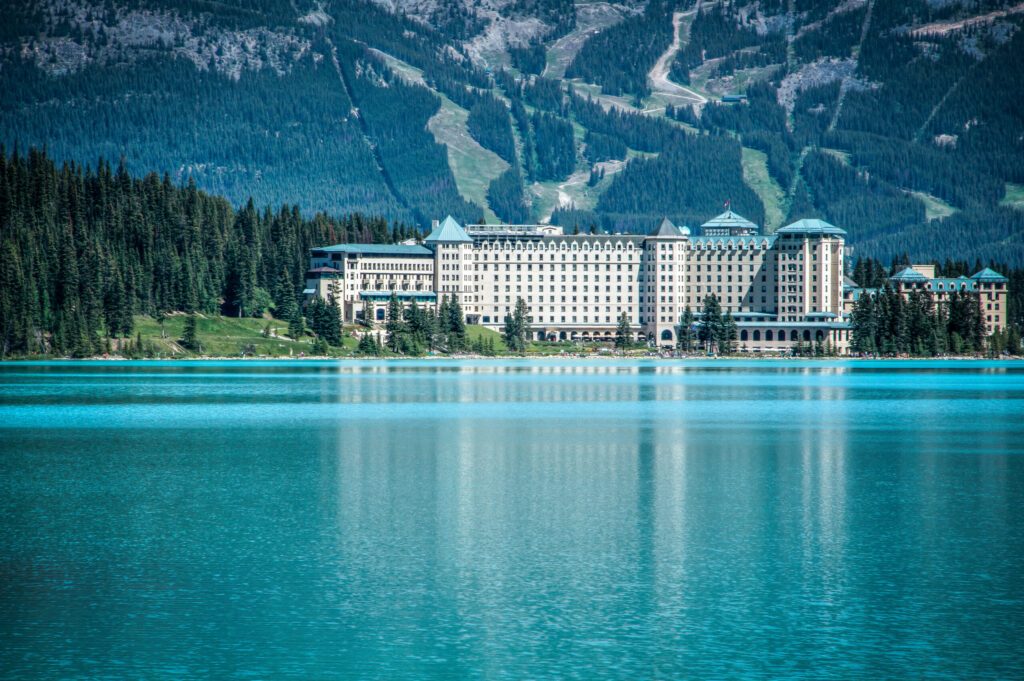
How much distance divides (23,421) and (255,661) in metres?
72.4

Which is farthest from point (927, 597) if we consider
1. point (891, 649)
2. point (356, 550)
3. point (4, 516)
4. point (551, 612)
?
point (4, 516)

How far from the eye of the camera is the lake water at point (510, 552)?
32.4 m

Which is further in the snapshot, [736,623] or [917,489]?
[917,489]

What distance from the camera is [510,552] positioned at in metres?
43.8

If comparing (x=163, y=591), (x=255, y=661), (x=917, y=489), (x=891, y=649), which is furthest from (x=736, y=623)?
(x=917, y=489)

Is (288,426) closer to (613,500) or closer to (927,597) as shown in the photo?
(613,500)

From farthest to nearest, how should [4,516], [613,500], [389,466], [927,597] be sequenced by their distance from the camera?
[389,466] < [613,500] < [4,516] < [927,597]

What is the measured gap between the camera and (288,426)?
311 ft

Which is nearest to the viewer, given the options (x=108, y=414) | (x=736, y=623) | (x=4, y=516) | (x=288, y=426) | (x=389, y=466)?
(x=736, y=623)

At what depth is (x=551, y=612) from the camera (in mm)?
35938

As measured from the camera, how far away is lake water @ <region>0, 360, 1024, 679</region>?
1276 inches

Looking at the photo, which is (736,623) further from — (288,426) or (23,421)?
(23,421)

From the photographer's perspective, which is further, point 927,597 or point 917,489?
point 917,489

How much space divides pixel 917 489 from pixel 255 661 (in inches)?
1470
